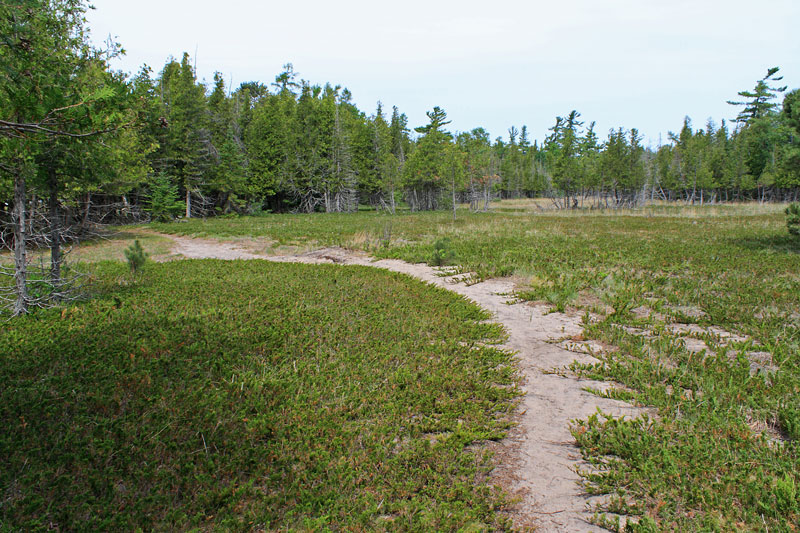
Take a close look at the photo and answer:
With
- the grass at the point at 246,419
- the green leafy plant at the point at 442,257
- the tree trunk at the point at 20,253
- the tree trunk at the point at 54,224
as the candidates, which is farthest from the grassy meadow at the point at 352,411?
the green leafy plant at the point at 442,257

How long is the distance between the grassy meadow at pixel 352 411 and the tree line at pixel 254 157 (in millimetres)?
2837

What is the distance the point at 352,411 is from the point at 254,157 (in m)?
51.2

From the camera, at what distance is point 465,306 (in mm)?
→ 9938

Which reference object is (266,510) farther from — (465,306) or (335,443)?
(465,306)

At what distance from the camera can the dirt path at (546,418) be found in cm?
345

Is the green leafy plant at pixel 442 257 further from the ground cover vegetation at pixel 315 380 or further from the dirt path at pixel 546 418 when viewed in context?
the dirt path at pixel 546 418

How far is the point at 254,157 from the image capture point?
5047 cm

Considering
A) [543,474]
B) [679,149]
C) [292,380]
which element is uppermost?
[679,149]

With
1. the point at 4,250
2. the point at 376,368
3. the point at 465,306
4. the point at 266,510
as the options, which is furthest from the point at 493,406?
the point at 4,250

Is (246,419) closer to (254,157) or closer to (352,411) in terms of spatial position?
(352,411)

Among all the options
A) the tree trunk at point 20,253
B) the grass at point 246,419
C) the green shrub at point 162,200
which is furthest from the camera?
the green shrub at point 162,200

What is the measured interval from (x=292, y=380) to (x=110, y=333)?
11.9 ft

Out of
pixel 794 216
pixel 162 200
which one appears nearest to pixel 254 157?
pixel 162 200

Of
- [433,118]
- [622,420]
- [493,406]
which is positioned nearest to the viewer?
[622,420]
